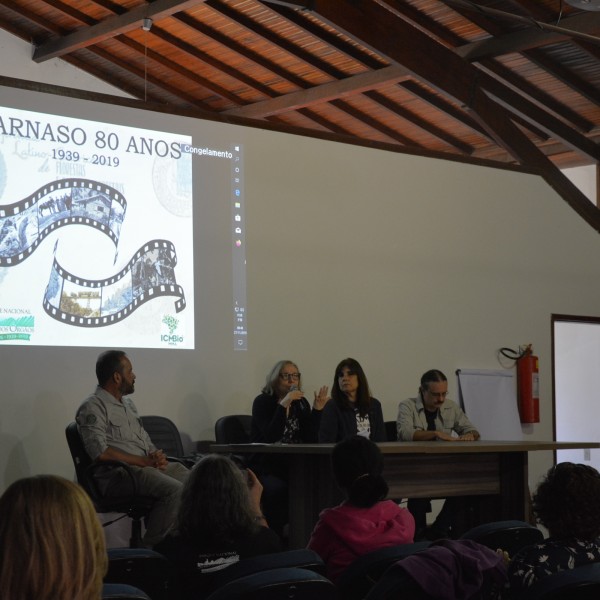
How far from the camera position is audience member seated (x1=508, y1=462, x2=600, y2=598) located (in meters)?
2.30

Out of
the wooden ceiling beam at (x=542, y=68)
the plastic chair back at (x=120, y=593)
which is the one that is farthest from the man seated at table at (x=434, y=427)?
the plastic chair back at (x=120, y=593)

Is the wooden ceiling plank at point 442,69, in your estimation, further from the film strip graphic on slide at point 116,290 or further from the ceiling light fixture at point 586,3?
the film strip graphic on slide at point 116,290

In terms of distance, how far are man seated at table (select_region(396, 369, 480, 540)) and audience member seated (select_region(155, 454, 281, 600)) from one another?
9.95 ft

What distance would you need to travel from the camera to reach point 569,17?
7148 mm

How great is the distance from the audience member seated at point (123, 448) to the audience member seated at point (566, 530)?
2.51 metres

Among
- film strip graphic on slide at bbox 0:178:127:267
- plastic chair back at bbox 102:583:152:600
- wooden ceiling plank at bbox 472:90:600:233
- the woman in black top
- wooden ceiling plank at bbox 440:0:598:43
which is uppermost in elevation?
wooden ceiling plank at bbox 440:0:598:43

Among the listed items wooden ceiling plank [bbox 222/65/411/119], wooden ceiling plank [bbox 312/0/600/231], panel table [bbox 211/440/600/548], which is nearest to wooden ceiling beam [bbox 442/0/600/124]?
wooden ceiling plank [bbox 312/0/600/231]

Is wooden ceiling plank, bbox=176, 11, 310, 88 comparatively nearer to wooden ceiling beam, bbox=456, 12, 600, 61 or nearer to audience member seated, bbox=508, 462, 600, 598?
wooden ceiling beam, bbox=456, 12, 600, 61

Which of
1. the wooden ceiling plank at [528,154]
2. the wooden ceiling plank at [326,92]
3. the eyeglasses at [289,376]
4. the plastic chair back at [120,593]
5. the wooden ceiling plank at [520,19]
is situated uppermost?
the wooden ceiling plank at [326,92]

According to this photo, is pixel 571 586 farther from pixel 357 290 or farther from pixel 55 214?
pixel 357 290

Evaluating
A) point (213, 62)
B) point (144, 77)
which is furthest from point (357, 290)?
point (144, 77)

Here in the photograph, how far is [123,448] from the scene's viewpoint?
480 centimetres

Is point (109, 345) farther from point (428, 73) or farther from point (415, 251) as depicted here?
point (428, 73)

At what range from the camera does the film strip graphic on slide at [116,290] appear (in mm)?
5391
